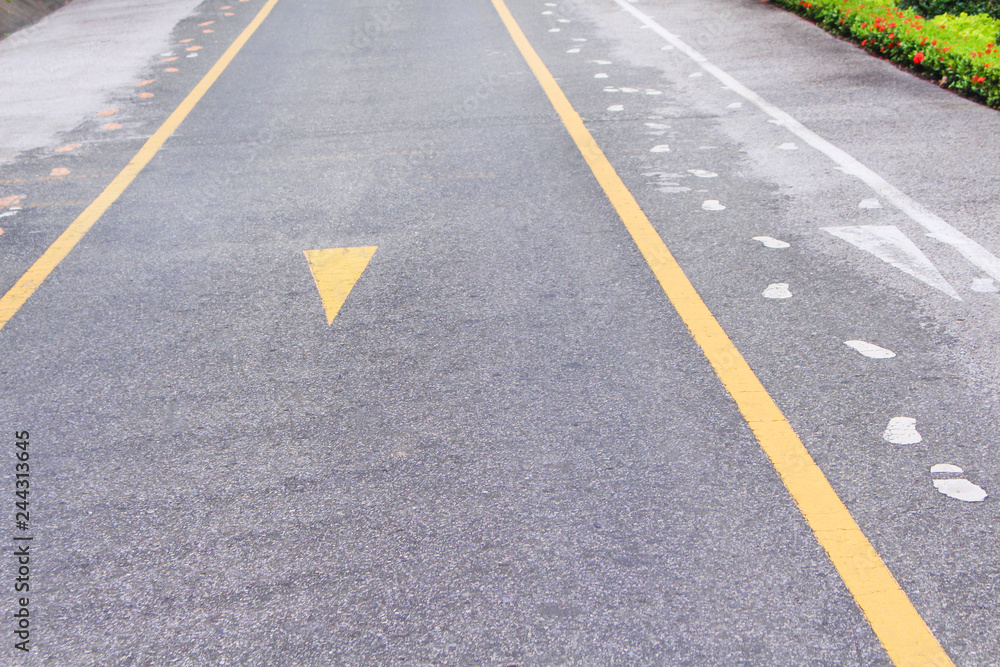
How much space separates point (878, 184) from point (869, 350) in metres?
2.15

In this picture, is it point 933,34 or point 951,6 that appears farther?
point 951,6

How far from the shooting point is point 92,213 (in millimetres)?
5562

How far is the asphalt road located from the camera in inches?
96.8

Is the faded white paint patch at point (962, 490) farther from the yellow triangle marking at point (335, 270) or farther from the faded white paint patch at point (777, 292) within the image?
the yellow triangle marking at point (335, 270)

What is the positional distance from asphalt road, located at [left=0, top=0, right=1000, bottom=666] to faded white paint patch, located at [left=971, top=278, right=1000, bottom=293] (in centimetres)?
2

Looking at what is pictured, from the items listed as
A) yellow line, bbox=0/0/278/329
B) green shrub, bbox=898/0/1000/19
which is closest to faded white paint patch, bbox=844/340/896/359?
yellow line, bbox=0/0/278/329

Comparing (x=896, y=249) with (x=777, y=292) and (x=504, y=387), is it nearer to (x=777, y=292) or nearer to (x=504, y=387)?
(x=777, y=292)

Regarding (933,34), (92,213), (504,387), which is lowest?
(92,213)

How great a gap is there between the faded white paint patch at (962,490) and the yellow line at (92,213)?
411 centimetres

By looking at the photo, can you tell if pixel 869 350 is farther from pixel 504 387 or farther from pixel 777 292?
pixel 504 387

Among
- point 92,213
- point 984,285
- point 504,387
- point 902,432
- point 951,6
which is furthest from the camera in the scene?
point 951,6

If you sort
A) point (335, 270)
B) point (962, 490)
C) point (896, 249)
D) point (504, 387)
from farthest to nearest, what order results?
point (335, 270)
point (896, 249)
point (504, 387)
point (962, 490)

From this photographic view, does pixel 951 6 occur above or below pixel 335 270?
above

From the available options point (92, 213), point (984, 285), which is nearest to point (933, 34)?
point (984, 285)
